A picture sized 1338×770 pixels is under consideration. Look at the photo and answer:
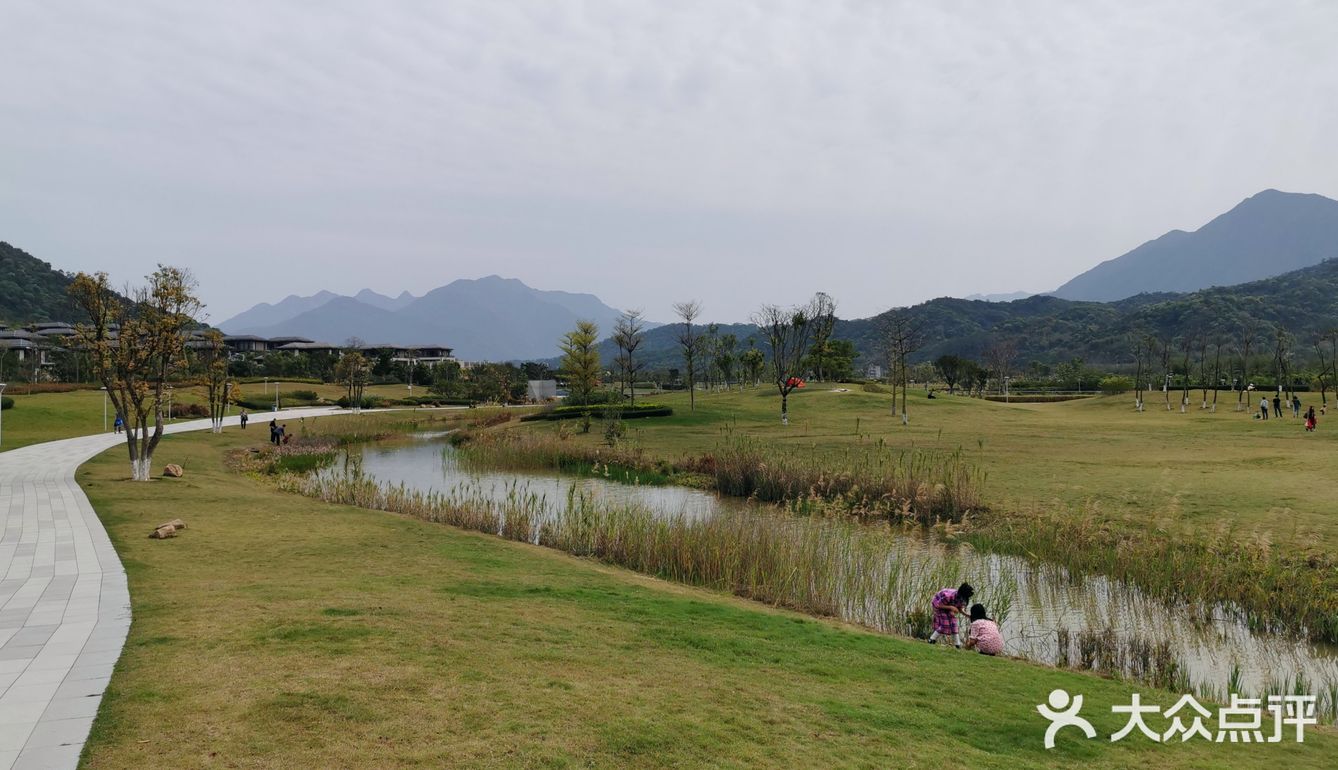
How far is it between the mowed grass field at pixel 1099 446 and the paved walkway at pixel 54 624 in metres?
14.8

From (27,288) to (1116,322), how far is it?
16234cm

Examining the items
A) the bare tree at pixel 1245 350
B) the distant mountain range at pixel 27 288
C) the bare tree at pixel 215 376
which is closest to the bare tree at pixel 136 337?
the bare tree at pixel 215 376

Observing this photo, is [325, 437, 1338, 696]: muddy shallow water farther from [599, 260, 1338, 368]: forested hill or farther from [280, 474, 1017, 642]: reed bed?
[599, 260, 1338, 368]: forested hill

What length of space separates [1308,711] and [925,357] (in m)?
143

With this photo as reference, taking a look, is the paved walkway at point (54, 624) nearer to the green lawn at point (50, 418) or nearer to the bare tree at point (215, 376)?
the green lawn at point (50, 418)

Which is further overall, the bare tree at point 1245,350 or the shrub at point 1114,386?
the shrub at point 1114,386

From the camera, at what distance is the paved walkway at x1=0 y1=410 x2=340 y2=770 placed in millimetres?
4906

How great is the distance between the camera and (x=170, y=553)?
10797 mm

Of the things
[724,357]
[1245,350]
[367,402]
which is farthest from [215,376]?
[1245,350]

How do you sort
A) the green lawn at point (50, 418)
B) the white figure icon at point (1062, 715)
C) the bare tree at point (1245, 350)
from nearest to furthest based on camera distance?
1. the white figure icon at point (1062, 715)
2. the green lawn at point (50, 418)
3. the bare tree at point (1245, 350)

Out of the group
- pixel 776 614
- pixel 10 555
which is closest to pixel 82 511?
pixel 10 555

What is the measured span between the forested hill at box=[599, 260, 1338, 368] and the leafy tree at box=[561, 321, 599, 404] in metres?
24.7

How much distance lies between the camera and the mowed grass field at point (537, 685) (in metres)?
4.90

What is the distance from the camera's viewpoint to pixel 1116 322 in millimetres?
119312
